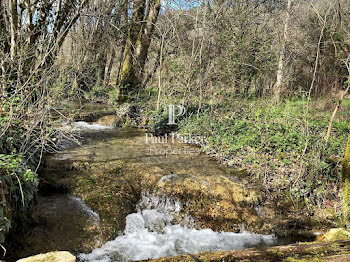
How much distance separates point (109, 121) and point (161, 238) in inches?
274

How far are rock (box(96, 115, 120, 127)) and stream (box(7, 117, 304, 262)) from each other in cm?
380

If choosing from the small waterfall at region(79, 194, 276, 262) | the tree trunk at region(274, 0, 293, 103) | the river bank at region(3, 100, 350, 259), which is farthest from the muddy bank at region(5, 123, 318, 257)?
the tree trunk at region(274, 0, 293, 103)

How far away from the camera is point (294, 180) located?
219 inches

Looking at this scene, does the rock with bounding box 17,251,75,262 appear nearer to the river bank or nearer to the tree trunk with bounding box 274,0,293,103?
the river bank

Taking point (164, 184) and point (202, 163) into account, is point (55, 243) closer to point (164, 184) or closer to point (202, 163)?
point (164, 184)

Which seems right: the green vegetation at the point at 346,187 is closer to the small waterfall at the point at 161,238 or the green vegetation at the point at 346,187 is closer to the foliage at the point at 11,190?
the small waterfall at the point at 161,238

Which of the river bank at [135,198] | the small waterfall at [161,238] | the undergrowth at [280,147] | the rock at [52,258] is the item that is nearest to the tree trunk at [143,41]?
the undergrowth at [280,147]

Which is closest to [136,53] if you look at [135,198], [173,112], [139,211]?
[173,112]

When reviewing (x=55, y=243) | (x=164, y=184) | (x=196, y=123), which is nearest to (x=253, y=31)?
(x=196, y=123)

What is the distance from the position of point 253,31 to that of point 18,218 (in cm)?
1034

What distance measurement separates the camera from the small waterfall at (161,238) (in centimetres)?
409

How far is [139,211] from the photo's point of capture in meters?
5.12

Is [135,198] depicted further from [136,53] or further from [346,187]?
[136,53]

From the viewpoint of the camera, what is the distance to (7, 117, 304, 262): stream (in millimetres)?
4117
